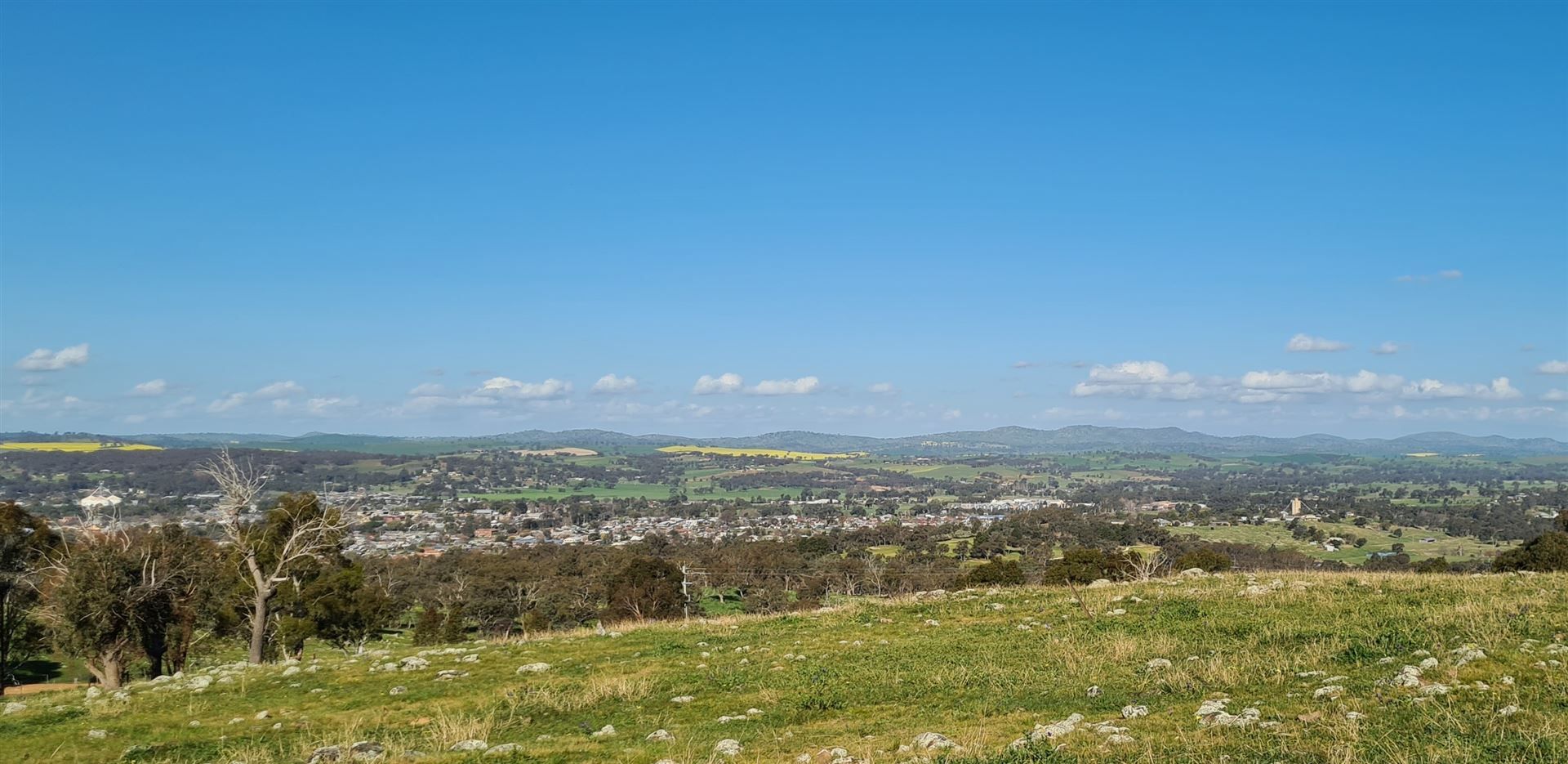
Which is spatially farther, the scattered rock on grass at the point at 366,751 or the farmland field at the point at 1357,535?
the farmland field at the point at 1357,535

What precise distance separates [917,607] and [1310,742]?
52.2 feet

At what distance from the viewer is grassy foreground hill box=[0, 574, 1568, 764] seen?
880cm

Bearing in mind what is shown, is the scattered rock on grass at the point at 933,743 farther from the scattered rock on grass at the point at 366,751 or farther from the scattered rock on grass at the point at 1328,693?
the scattered rock on grass at the point at 366,751

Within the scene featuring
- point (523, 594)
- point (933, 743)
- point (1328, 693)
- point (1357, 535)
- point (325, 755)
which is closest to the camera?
point (933, 743)

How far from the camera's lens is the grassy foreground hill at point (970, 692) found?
346 inches

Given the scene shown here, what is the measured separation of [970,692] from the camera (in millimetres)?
12797

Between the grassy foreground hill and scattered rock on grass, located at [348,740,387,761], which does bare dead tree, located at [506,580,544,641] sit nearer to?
the grassy foreground hill

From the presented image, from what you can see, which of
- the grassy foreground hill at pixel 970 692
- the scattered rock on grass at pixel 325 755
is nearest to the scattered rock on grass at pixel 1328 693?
the grassy foreground hill at pixel 970 692

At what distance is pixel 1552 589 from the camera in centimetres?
1756

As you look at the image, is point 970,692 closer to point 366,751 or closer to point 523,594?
point 366,751

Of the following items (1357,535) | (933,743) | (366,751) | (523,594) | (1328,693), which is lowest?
(1357,535)

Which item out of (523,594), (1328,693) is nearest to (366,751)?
(1328,693)

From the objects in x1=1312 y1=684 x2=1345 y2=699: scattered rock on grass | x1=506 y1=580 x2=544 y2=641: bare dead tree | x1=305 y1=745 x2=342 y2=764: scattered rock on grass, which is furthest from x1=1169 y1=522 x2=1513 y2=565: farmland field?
x1=305 y1=745 x2=342 y2=764: scattered rock on grass

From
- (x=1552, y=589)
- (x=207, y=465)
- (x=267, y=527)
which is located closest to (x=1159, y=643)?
(x=1552, y=589)
